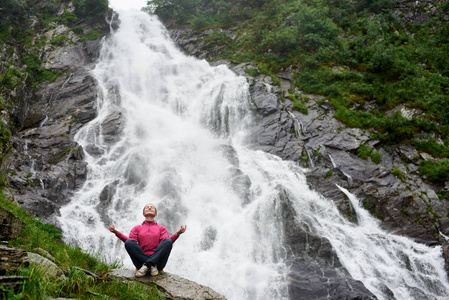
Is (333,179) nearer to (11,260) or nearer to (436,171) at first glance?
(436,171)

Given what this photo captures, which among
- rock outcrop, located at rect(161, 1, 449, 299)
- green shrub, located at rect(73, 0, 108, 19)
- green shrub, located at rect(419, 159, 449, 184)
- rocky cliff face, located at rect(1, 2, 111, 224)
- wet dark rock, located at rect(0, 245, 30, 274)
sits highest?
wet dark rock, located at rect(0, 245, 30, 274)

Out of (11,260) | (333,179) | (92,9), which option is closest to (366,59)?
(333,179)

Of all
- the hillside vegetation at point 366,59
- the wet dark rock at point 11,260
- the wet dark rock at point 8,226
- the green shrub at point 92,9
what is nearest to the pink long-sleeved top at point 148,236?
the wet dark rock at point 11,260

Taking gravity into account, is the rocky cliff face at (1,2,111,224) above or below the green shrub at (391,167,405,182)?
below

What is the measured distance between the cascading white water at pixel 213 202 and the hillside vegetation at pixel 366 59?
4669 mm

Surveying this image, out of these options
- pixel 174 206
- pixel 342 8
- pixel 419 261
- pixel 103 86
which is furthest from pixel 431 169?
pixel 103 86

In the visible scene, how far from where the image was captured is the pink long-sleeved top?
4727mm

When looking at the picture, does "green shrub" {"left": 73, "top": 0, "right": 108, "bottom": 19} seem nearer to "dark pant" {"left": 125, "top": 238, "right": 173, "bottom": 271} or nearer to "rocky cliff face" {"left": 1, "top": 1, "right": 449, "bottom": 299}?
"rocky cliff face" {"left": 1, "top": 1, "right": 449, "bottom": 299}

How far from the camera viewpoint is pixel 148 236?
15.7 feet

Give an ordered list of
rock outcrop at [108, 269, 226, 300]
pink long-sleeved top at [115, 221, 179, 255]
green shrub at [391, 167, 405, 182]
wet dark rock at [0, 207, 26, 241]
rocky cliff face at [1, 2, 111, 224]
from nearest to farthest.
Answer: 1. rock outcrop at [108, 269, 226, 300]
2. wet dark rock at [0, 207, 26, 241]
3. pink long-sleeved top at [115, 221, 179, 255]
4. rocky cliff face at [1, 2, 111, 224]
5. green shrub at [391, 167, 405, 182]

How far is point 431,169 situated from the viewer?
40.8 feet

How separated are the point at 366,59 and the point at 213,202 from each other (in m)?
14.9

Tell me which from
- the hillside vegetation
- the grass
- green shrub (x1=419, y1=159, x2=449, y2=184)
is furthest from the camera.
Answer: the hillside vegetation

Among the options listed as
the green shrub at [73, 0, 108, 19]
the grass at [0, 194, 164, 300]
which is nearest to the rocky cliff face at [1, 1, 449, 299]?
the grass at [0, 194, 164, 300]
